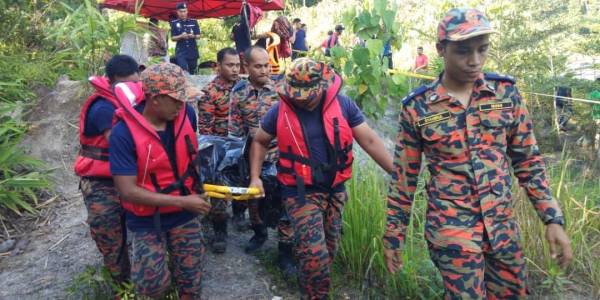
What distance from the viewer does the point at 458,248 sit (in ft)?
7.41

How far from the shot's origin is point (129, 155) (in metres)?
2.83

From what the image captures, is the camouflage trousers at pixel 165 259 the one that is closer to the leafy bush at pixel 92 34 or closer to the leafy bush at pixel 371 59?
the leafy bush at pixel 371 59

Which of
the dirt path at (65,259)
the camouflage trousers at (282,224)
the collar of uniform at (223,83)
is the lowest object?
the dirt path at (65,259)

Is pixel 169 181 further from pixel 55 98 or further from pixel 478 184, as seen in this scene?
pixel 55 98

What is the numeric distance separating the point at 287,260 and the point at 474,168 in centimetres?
197

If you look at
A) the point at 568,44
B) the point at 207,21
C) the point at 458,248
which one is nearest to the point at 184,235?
the point at 458,248

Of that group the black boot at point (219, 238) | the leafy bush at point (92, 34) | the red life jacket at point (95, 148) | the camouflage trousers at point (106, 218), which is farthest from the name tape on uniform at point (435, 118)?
the leafy bush at point (92, 34)

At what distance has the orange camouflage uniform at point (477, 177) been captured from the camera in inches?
88.4

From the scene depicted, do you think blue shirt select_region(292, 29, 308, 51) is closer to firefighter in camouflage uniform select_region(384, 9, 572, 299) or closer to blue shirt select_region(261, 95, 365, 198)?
blue shirt select_region(261, 95, 365, 198)

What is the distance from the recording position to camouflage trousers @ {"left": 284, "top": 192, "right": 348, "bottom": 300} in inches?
122

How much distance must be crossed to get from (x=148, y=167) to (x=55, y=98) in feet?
16.8

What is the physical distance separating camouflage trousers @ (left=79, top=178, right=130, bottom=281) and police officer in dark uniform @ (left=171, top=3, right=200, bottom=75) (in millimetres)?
5106

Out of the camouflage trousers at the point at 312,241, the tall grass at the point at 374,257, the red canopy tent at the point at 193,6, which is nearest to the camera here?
the camouflage trousers at the point at 312,241

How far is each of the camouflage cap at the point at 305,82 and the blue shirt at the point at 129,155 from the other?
2.57ft
